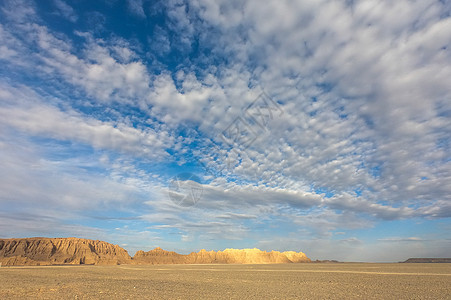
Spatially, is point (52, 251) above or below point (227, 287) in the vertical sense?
above

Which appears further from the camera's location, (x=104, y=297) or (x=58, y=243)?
(x=58, y=243)

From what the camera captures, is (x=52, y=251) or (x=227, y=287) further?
(x=52, y=251)

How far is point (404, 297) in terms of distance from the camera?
17.9 metres

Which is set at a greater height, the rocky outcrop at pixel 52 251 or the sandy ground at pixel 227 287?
the rocky outcrop at pixel 52 251

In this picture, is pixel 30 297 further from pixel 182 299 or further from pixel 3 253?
pixel 3 253

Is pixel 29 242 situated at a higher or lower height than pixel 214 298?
higher

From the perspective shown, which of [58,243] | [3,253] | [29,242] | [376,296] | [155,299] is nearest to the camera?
[155,299]

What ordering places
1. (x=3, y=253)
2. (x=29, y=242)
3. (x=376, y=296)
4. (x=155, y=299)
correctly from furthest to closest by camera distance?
(x=29, y=242) < (x=3, y=253) < (x=376, y=296) < (x=155, y=299)

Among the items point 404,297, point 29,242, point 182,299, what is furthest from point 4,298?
point 29,242

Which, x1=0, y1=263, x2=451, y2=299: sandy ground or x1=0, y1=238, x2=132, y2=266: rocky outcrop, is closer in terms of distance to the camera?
x1=0, y1=263, x2=451, y2=299: sandy ground

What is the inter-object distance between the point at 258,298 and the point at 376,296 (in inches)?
346

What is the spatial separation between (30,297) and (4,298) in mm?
1541

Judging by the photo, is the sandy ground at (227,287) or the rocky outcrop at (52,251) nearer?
the sandy ground at (227,287)

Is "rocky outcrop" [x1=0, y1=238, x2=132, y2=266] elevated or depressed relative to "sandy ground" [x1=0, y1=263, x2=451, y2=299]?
elevated
